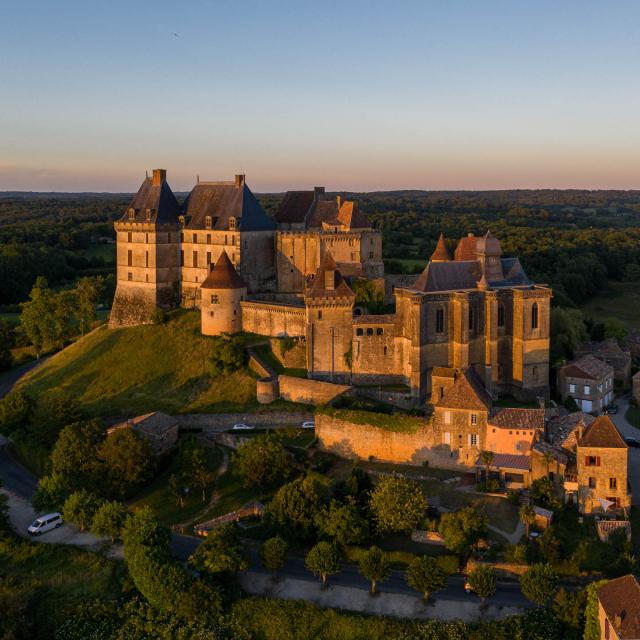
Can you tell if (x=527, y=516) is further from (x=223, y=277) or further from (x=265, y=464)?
(x=223, y=277)

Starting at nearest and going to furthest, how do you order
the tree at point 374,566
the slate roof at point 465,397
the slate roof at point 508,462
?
the tree at point 374,566
the slate roof at point 508,462
the slate roof at point 465,397

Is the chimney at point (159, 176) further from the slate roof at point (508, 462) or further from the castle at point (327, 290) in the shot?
the slate roof at point (508, 462)

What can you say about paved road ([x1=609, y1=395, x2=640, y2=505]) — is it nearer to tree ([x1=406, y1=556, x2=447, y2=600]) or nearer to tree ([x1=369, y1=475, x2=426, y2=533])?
tree ([x1=369, y1=475, x2=426, y2=533])

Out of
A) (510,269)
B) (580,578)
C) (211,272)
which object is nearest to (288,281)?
(211,272)

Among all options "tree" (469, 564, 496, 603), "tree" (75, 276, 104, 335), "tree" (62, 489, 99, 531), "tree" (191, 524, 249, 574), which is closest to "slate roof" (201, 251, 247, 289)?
"tree" (75, 276, 104, 335)

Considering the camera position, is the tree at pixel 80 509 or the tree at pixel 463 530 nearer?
the tree at pixel 463 530

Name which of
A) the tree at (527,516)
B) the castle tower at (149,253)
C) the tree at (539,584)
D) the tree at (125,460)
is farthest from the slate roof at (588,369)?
the castle tower at (149,253)

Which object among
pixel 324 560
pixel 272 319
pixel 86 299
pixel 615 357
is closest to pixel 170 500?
pixel 324 560

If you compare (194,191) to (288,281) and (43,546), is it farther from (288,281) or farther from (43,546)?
(43,546)
